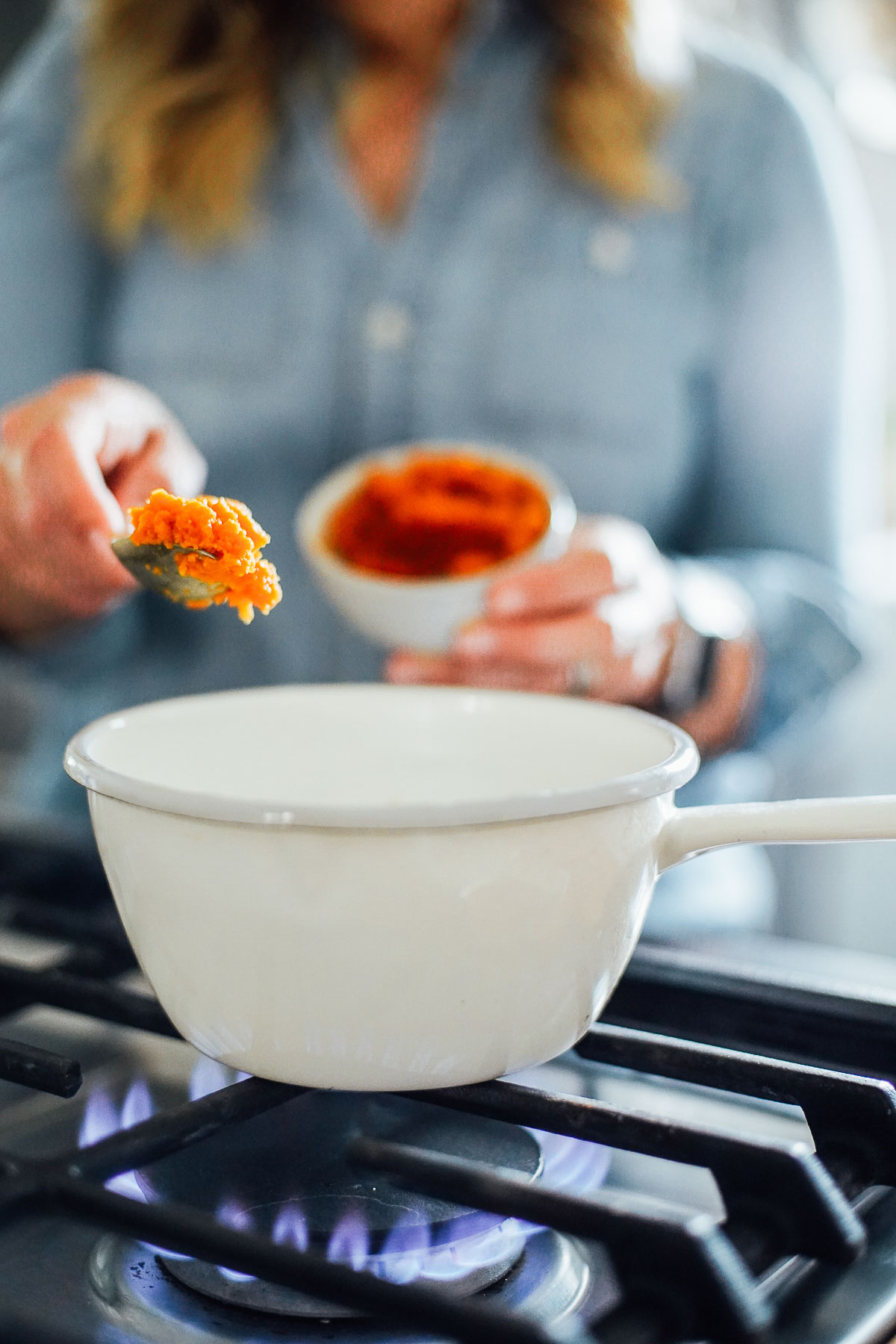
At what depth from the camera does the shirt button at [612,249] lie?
0.96 metres

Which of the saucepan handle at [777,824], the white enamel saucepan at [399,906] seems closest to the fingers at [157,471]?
the white enamel saucepan at [399,906]

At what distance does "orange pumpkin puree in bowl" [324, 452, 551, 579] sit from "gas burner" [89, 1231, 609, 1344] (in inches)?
16.7

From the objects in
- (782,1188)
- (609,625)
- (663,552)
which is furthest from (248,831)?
(663,552)

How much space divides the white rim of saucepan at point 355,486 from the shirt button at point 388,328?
0.20 meters

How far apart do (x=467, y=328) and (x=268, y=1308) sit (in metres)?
0.80

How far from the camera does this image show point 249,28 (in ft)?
3.15

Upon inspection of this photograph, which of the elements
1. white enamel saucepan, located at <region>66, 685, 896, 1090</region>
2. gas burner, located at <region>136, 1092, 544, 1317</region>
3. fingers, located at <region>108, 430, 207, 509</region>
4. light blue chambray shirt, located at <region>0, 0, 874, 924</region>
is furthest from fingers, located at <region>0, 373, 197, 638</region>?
light blue chambray shirt, located at <region>0, 0, 874, 924</region>

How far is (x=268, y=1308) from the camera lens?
28 centimetres

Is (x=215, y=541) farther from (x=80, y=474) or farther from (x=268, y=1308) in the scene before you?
(x=268, y=1308)

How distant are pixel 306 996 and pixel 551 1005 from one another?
7 cm

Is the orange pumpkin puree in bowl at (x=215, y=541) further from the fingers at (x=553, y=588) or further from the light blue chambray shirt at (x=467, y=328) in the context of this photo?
the light blue chambray shirt at (x=467, y=328)

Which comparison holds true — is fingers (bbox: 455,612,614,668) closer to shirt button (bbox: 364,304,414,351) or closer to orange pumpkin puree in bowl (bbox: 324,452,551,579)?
orange pumpkin puree in bowl (bbox: 324,452,551,579)

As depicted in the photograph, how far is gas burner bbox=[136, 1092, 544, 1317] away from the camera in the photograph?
0.29 meters

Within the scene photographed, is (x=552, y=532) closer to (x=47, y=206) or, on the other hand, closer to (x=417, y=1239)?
(x=417, y=1239)
